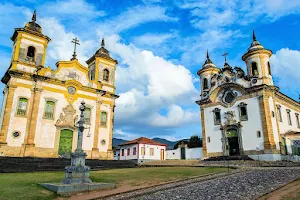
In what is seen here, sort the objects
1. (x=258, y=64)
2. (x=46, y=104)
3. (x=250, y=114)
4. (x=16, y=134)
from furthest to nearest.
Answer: (x=258, y=64)
(x=250, y=114)
(x=46, y=104)
(x=16, y=134)

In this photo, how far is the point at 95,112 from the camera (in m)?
26.1

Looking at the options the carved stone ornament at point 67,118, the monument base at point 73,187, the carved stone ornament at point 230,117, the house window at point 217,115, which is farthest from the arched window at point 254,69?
the monument base at point 73,187

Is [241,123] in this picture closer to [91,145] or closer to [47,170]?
[91,145]

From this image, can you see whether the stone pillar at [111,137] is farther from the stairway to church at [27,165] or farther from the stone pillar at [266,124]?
the stone pillar at [266,124]

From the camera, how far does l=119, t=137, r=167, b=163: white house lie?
39.8 m

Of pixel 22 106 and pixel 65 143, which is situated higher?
pixel 22 106

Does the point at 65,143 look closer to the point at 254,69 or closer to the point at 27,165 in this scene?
the point at 27,165

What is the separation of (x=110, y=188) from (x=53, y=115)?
15855 millimetres

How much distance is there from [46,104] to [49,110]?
620 mm

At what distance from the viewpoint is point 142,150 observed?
131 ft

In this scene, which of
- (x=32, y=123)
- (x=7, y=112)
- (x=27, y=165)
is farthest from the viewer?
(x=32, y=123)

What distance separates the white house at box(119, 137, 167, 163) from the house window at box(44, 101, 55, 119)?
19.1 m

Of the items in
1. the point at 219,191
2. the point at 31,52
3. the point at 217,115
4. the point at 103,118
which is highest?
the point at 31,52

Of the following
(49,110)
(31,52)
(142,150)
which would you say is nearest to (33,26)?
(31,52)
